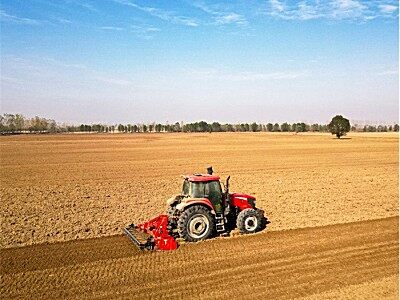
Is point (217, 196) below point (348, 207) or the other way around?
the other way around

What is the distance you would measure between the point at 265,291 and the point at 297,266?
1.79m

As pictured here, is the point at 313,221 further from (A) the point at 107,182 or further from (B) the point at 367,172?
(B) the point at 367,172

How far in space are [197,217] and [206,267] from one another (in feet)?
6.94

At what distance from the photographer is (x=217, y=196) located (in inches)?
484

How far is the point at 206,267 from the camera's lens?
9.92 metres

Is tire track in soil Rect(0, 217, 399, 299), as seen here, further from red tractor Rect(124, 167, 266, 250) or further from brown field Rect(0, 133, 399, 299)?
red tractor Rect(124, 167, 266, 250)

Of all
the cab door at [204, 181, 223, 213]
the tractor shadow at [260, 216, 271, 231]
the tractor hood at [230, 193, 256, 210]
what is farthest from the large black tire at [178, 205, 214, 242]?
the tractor shadow at [260, 216, 271, 231]

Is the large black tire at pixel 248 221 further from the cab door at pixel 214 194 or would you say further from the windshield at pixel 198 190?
the windshield at pixel 198 190

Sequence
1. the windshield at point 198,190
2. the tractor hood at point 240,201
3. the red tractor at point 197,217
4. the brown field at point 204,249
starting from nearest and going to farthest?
the brown field at point 204,249, the red tractor at point 197,217, the windshield at point 198,190, the tractor hood at point 240,201

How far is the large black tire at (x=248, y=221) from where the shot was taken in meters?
12.7

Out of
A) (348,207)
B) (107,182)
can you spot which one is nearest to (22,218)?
(107,182)

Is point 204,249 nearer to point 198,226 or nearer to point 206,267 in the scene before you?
point 198,226

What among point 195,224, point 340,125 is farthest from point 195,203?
point 340,125

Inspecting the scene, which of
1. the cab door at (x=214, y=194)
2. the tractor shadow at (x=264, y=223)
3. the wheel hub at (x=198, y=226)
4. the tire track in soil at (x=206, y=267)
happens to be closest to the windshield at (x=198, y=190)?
the cab door at (x=214, y=194)
